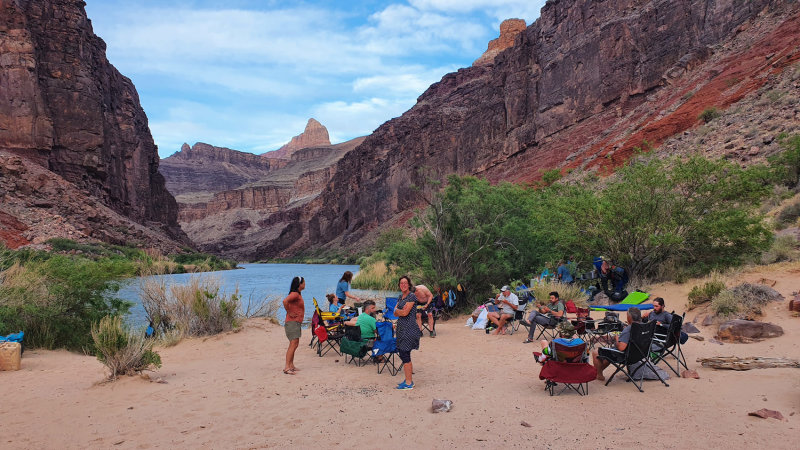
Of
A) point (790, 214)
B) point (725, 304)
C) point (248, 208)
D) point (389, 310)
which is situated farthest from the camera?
point (248, 208)

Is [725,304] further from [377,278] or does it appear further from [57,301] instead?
[377,278]

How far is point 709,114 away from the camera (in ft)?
86.3

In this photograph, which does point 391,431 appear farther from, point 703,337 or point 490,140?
point 490,140

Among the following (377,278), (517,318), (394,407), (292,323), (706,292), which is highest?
(706,292)

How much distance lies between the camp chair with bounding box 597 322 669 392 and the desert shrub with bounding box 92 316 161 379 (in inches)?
259

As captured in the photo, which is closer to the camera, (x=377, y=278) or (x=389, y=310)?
(x=389, y=310)

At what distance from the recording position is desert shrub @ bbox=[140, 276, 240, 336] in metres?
11.5

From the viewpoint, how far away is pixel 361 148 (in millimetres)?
106562

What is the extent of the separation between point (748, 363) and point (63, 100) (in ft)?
223

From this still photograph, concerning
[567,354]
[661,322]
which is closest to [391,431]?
[567,354]

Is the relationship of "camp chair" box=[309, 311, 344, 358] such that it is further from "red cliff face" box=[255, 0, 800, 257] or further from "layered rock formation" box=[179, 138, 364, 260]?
"layered rock formation" box=[179, 138, 364, 260]

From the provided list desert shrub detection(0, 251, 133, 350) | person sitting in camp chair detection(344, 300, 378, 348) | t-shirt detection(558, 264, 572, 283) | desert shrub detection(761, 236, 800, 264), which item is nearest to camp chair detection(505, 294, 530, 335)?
t-shirt detection(558, 264, 572, 283)

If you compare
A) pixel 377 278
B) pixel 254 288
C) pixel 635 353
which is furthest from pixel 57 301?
pixel 254 288

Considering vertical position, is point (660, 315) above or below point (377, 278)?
above
